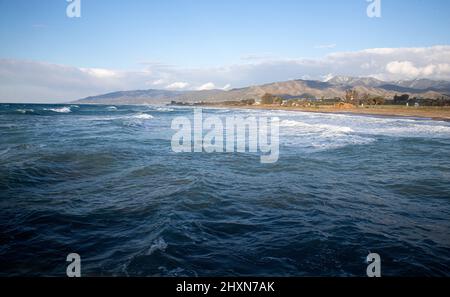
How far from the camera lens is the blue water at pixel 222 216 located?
5668mm

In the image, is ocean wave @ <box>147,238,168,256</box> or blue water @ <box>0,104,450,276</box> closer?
blue water @ <box>0,104,450,276</box>

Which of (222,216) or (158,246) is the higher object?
(222,216)

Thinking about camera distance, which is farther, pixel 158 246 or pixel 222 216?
pixel 222 216

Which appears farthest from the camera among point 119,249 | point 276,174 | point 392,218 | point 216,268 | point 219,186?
point 276,174

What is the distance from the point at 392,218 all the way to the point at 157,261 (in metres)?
6.06

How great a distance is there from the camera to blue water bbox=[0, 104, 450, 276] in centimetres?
567

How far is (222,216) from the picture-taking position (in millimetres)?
7957

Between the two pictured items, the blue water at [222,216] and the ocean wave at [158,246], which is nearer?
the blue water at [222,216]
